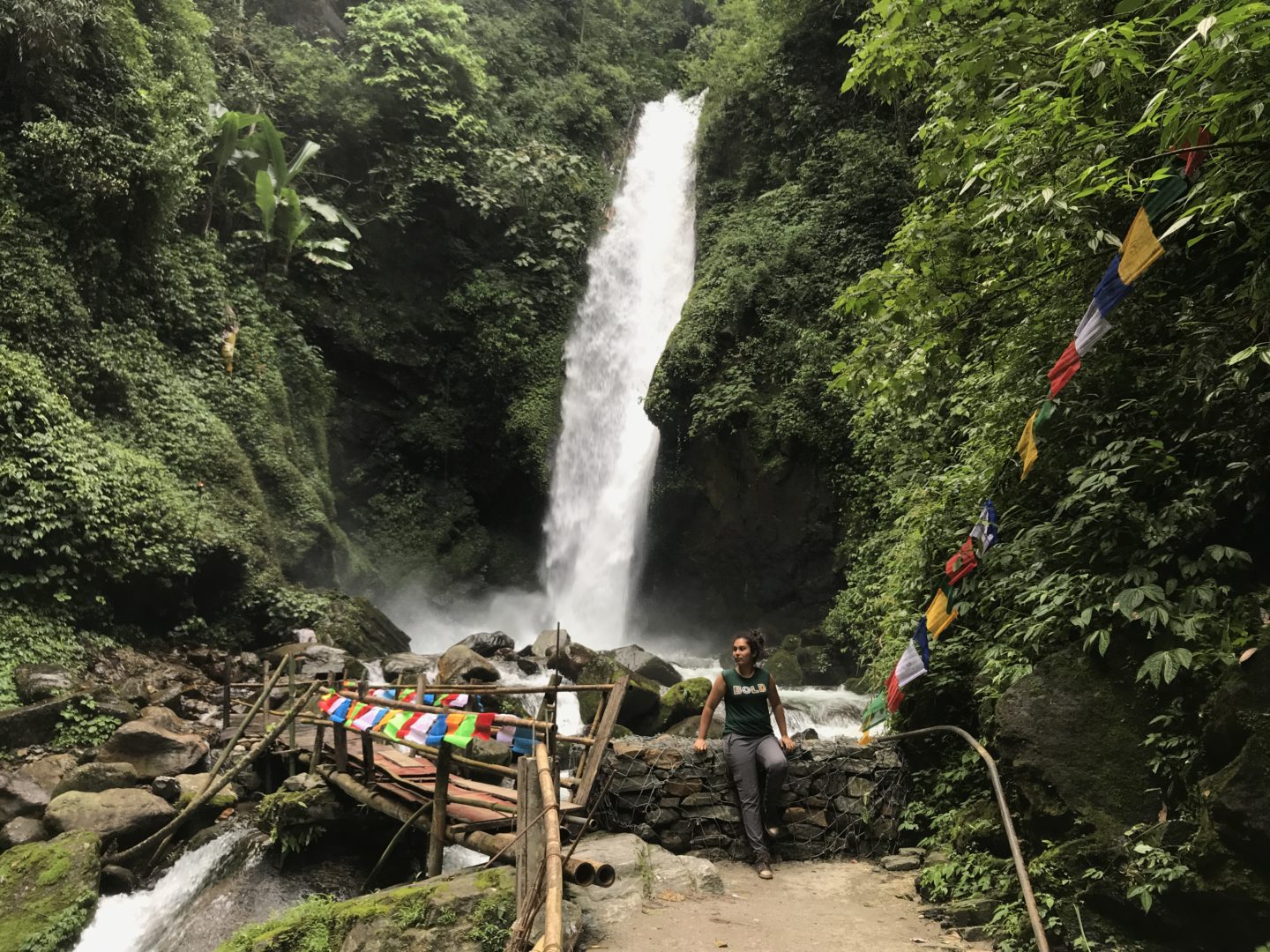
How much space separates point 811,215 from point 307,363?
35.1 feet

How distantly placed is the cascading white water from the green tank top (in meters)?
10.9

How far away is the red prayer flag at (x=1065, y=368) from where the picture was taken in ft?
13.2

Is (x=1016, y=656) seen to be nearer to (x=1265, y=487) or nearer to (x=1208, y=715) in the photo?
(x=1208, y=715)

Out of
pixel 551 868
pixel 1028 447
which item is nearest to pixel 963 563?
pixel 1028 447

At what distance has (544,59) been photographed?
23.0 meters

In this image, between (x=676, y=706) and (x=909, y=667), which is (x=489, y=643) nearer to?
(x=676, y=706)

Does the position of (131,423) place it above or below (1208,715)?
above

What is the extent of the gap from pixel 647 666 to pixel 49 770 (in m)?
6.86

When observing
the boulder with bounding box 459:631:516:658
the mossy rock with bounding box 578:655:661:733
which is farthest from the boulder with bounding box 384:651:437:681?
the mossy rock with bounding box 578:655:661:733

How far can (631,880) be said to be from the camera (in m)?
4.67

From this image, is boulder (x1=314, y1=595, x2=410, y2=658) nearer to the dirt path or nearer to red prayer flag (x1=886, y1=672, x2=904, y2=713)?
the dirt path

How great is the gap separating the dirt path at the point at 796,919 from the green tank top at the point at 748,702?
968 mm

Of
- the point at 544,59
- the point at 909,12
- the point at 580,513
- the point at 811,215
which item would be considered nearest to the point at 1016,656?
the point at 909,12

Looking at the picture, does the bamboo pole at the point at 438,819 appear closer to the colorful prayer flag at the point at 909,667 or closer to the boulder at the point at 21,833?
the colorful prayer flag at the point at 909,667
